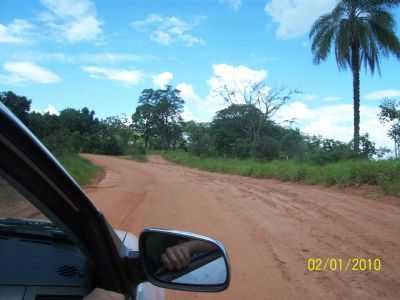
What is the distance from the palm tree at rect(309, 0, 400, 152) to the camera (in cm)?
2016

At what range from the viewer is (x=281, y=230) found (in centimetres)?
693

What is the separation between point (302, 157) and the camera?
22.8 metres

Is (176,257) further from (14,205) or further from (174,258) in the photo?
(14,205)

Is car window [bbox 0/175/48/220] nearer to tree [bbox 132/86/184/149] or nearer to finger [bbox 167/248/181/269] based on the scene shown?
finger [bbox 167/248/181/269]

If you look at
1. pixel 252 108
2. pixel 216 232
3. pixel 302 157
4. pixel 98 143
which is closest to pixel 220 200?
pixel 216 232

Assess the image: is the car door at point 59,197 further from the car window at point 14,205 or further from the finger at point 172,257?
the finger at point 172,257

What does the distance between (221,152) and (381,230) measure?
3454 cm

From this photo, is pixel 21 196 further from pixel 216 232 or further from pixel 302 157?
pixel 302 157

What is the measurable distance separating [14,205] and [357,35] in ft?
69.6
